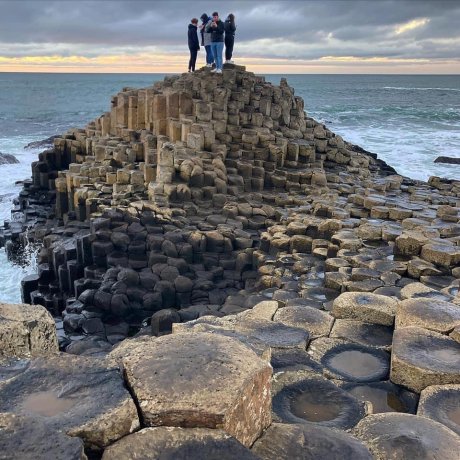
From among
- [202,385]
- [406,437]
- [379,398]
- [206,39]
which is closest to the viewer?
[202,385]

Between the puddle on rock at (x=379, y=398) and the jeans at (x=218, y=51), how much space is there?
13.6 metres

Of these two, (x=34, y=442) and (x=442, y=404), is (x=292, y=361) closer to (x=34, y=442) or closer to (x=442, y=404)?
(x=442, y=404)

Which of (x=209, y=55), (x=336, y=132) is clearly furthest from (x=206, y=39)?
(x=336, y=132)

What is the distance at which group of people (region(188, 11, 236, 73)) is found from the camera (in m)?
15.7

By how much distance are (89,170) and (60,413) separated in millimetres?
13467

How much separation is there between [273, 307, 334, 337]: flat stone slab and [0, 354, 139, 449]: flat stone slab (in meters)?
2.49

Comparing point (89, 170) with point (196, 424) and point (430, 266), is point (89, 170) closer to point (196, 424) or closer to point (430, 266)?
point (430, 266)

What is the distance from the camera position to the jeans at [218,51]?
52.1 feet

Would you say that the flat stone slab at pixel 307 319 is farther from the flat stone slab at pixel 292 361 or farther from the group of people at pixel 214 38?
the group of people at pixel 214 38

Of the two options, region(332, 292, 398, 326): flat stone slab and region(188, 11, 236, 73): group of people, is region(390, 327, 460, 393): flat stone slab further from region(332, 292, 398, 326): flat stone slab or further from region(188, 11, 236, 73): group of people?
region(188, 11, 236, 73): group of people

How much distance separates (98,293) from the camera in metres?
9.89

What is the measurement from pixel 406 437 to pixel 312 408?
0.74 metres

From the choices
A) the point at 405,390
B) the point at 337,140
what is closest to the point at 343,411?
the point at 405,390

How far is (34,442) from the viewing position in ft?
8.02
